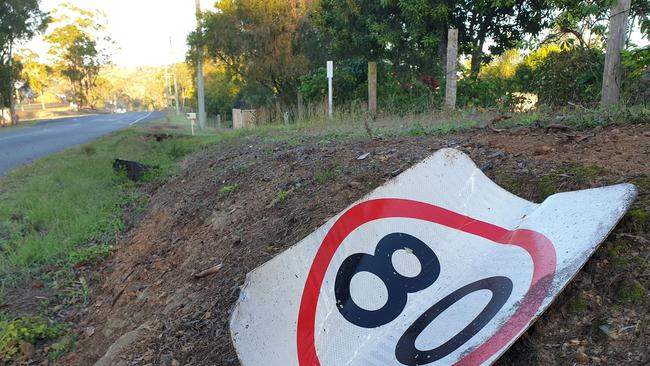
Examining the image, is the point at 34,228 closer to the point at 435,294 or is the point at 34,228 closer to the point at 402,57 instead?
the point at 435,294

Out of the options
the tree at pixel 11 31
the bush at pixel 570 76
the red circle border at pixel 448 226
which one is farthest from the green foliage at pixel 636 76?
the tree at pixel 11 31

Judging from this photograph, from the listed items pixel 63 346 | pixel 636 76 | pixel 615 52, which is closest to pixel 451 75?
pixel 615 52

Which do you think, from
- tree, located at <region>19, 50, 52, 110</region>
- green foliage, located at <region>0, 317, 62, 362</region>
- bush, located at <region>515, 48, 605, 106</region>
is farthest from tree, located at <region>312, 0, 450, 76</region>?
tree, located at <region>19, 50, 52, 110</region>

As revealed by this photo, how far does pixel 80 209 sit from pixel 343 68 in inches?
338

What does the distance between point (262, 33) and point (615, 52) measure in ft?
42.3

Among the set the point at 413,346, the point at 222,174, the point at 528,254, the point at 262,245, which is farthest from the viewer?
the point at 222,174

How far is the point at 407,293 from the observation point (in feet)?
7.45

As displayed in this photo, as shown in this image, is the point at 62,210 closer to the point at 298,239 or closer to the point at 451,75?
the point at 298,239

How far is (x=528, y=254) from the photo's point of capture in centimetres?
218

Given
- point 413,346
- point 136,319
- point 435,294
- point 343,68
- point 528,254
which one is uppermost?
point 343,68

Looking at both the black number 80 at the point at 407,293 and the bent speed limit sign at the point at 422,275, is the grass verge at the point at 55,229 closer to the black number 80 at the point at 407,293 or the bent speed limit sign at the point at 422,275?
the bent speed limit sign at the point at 422,275

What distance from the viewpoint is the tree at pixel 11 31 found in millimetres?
29156

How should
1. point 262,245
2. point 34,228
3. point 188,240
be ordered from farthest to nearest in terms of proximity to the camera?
point 34,228
point 188,240
point 262,245

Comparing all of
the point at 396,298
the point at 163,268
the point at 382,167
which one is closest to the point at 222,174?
the point at 163,268
